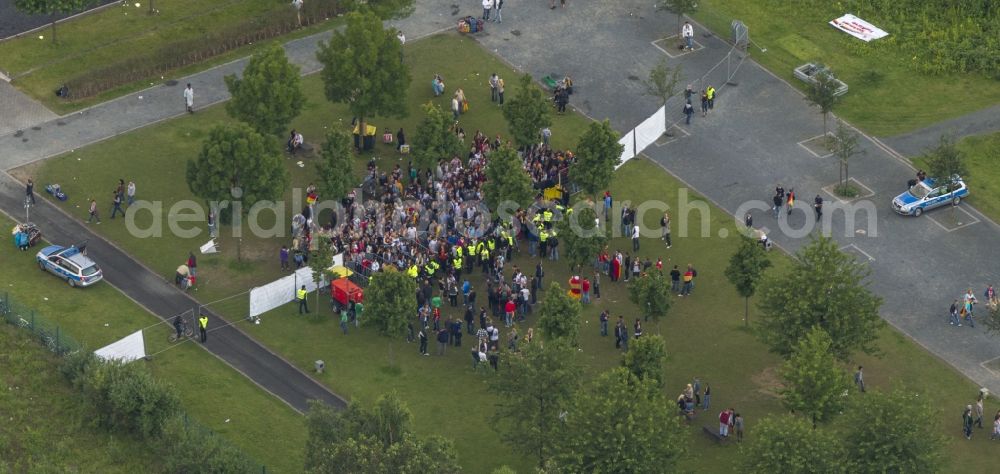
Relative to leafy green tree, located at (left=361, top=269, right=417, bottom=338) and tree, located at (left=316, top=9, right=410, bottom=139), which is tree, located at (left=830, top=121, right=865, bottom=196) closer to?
tree, located at (left=316, top=9, right=410, bottom=139)

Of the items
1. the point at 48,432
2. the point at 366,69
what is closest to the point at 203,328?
the point at 48,432

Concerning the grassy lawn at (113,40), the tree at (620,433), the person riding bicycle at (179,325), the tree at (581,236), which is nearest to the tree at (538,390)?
the tree at (620,433)

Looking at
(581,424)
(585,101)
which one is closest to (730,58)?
(585,101)

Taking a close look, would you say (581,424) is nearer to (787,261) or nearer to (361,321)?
(361,321)

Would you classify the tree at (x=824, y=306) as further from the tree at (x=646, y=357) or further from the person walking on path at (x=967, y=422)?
the tree at (x=646, y=357)

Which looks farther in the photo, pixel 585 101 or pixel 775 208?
pixel 585 101

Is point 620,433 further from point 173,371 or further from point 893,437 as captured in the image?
point 173,371

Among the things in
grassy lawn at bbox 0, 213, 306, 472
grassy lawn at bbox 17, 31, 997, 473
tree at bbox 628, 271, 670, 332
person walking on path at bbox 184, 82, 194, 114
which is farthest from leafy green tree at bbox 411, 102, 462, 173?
grassy lawn at bbox 0, 213, 306, 472
